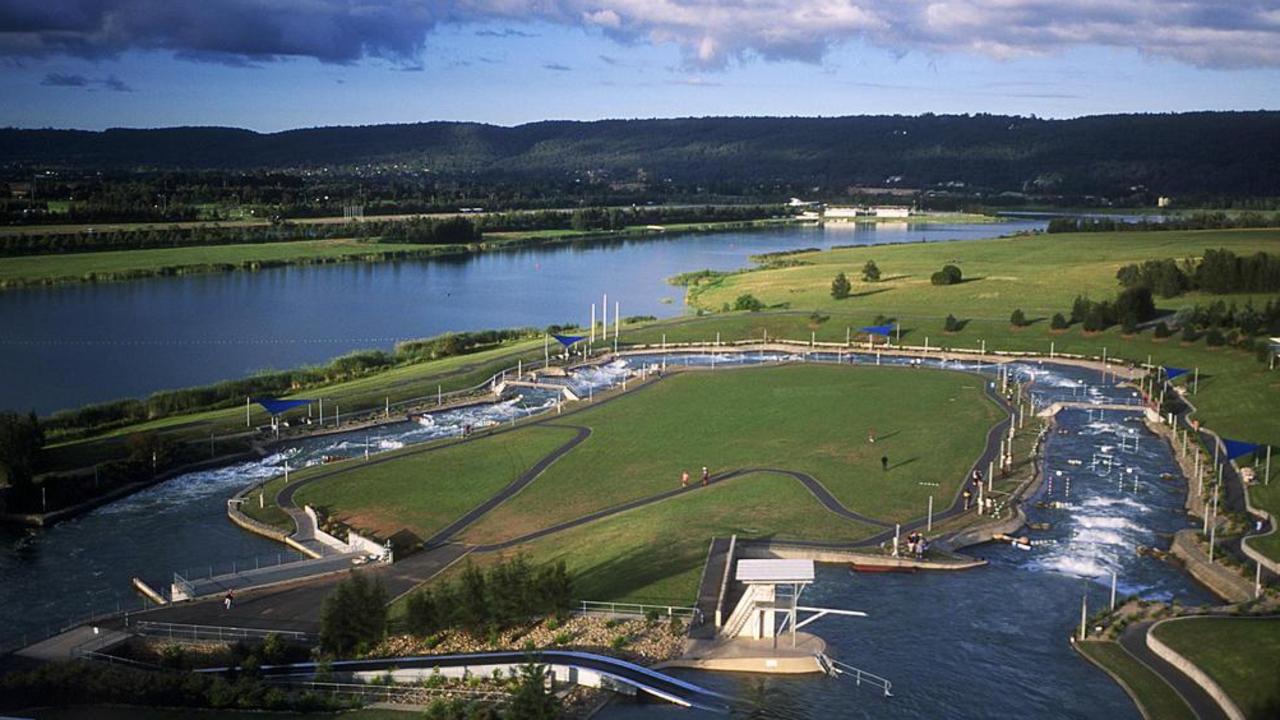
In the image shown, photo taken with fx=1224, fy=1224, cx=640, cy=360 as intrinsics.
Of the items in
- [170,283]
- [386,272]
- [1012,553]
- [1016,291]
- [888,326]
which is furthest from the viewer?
[386,272]

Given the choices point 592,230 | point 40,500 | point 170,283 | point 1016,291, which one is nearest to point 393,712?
point 40,500

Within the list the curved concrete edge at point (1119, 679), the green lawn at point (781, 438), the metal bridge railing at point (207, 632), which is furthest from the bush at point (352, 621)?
the curved concrete edge at point (1119, 679)

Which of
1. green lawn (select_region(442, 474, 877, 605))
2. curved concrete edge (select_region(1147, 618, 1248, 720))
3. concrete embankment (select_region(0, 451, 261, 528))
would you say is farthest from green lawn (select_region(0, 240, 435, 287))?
curved concrete edge (select_region(1147, 618, 1248, 720))

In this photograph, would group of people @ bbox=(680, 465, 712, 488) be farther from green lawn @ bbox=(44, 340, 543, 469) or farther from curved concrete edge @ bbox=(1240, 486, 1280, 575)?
green lawn @ bbox=(44, 340, 543, 469)

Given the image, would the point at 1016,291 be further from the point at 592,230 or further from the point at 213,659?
the point at 592,230

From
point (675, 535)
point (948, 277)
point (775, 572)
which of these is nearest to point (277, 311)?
point (948, 277)

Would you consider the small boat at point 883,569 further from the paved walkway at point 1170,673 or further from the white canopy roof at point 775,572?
the paved walkway at point 1170,673

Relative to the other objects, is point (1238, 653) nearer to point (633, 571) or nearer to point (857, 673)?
point (857, 673)
